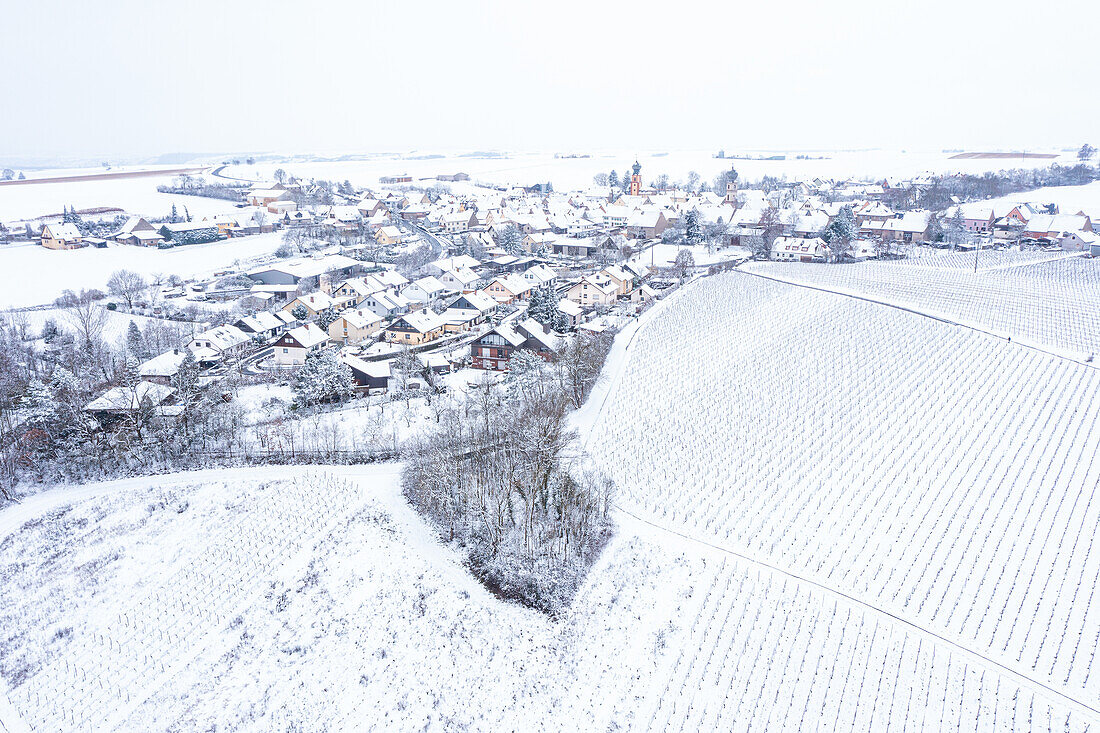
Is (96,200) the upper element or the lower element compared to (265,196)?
lower

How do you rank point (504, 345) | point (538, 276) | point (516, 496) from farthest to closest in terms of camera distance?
point (538, 276) → point (504, 345) → point (516, 496)

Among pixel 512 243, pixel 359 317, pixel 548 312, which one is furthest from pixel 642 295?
pixel 512 243

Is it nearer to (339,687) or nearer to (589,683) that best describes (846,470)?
(589,683)

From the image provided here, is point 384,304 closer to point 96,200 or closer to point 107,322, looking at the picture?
point 107,322

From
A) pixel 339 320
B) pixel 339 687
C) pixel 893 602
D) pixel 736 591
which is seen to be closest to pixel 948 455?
pixel 893 602

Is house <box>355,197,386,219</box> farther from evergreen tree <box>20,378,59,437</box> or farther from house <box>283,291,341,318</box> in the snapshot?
evergreen tree <box>20,378,59,437</box>

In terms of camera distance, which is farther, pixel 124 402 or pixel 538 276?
pixel 538 276
